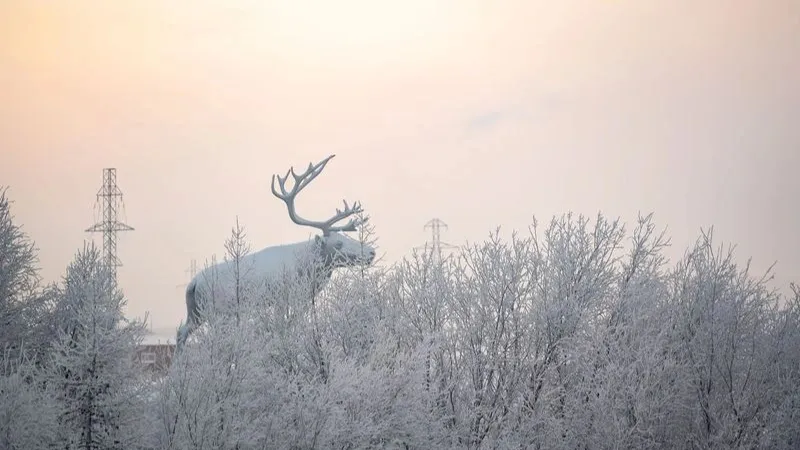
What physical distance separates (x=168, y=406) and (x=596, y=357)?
916 cm

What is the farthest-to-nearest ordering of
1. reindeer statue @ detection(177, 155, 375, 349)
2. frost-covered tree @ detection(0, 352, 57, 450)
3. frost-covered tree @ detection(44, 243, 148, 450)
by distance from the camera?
reindeer statue @ detection(177, 155, 375, 349) → frost-covered tree @ detection(44, 243, 148, 450) → frost-covered tree @ detection(0, 352, 57, 450)

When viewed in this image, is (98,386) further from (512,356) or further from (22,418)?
(512,356)

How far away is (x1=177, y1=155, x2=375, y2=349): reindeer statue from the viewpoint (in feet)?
80.6

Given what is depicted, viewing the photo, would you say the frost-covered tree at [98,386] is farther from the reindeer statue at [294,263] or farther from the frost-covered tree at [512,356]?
the reindeer statue at [294,263]

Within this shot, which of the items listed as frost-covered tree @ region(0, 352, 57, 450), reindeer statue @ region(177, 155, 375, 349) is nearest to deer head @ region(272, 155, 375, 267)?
reindeer statue @ region(177, 155, 375, 349)

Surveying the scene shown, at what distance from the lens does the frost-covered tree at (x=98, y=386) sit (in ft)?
60.5

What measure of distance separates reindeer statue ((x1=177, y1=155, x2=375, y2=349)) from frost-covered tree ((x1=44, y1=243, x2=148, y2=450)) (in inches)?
193

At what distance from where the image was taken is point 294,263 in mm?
25172

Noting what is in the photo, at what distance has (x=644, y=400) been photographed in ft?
74.3

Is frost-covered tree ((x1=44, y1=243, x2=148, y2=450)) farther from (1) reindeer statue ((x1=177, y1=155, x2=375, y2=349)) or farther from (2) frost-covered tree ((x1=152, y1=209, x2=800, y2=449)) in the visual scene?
(1) reindeer statue ((x1=177, y1=155, x2=375, y2=349))

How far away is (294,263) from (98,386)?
7153 mm

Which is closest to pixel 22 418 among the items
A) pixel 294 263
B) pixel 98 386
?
pixel 98 386

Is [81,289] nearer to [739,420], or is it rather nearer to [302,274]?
[302,274]

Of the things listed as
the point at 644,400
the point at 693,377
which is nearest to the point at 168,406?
the point at 644,400
